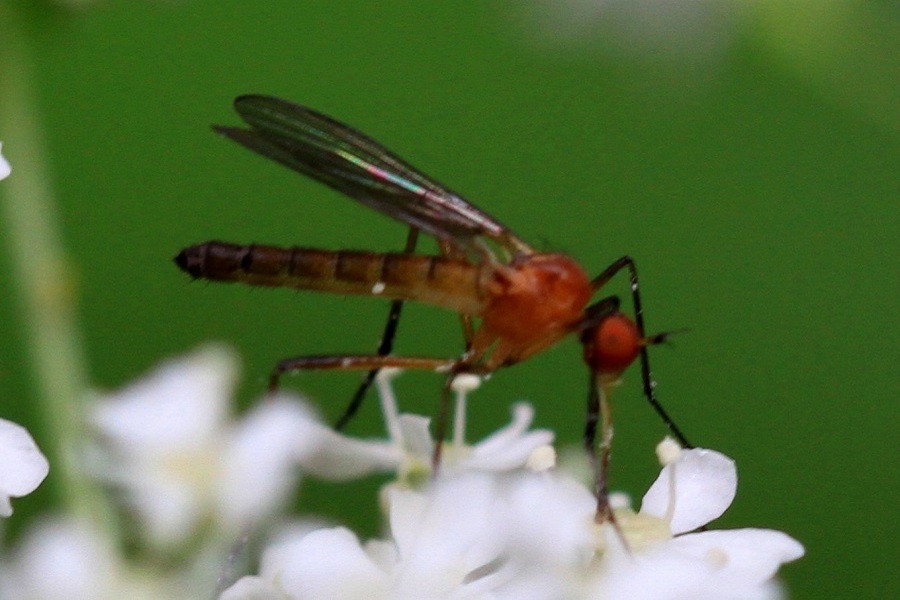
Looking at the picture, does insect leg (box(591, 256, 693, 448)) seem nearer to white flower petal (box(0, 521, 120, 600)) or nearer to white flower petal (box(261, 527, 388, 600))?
white flower petal (box(261, 527, 388, 600))

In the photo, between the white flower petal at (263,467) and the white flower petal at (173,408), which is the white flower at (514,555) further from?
the white flower petal at (173,408)

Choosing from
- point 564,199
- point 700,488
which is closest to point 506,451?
point 700,488

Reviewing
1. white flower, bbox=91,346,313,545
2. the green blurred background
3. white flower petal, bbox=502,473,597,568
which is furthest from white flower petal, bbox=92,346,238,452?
the green blurred background

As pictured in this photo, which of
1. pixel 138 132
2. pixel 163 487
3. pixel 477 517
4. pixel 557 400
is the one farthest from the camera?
pixel 138 132

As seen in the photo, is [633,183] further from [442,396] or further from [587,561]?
[587,561]

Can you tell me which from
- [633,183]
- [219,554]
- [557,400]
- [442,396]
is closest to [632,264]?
[442,396]

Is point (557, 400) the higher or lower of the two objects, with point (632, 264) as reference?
lower

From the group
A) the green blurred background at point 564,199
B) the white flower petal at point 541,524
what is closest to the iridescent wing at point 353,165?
the white flower petal at point 541,524
